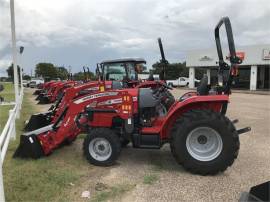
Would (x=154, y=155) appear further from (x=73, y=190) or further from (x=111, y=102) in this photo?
(x=73, y=190)

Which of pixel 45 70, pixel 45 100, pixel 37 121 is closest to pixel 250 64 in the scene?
pixel 45 100

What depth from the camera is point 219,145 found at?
563 centimetres

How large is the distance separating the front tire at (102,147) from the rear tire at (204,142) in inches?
41.2

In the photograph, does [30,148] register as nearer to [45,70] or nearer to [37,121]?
[37,121]

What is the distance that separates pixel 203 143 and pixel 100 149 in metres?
1.81

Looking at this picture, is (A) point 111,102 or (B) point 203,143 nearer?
(B) point 203,143

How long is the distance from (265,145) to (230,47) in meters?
3.25

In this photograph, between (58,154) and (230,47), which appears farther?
(58,154)

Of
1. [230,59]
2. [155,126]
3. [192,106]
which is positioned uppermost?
[230,59]

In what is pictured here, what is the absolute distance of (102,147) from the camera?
6238mm

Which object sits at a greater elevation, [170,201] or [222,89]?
[222,89]

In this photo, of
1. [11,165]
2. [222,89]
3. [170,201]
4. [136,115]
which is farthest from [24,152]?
[222,89]

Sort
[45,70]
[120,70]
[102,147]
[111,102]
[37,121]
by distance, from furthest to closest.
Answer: [45,70]
[120,70]
[37,121]
[111,102]
[102,147]

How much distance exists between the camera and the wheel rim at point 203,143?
18.6 ft
